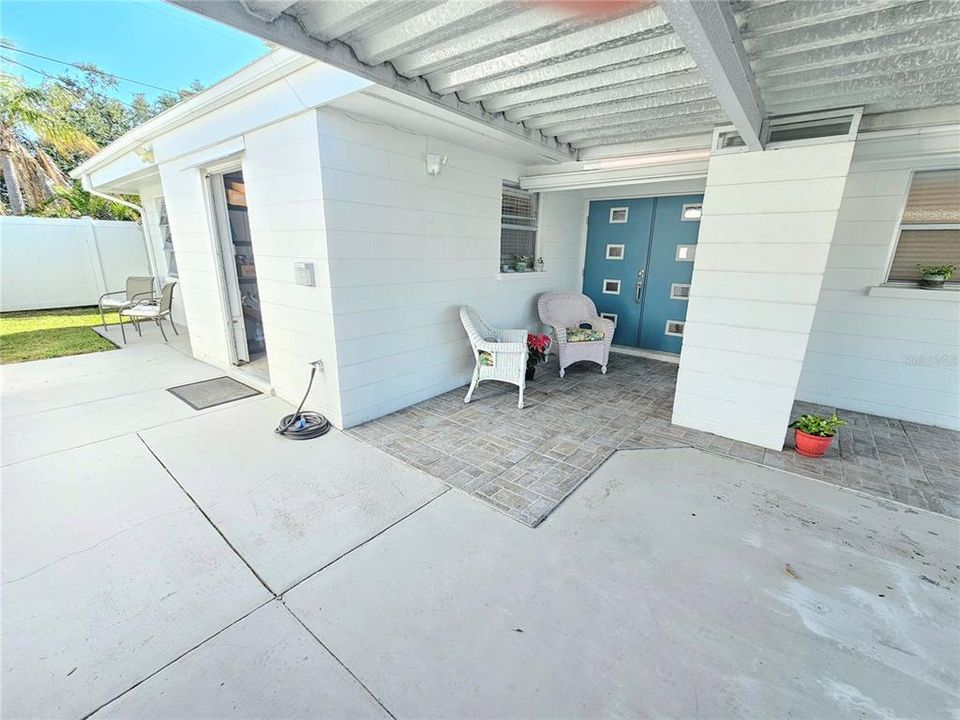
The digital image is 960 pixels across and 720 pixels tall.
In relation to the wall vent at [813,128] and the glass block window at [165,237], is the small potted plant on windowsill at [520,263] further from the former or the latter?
the glass block window at [165,237]

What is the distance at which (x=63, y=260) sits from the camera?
27.8ft

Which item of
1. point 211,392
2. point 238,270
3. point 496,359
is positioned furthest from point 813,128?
point 238,270

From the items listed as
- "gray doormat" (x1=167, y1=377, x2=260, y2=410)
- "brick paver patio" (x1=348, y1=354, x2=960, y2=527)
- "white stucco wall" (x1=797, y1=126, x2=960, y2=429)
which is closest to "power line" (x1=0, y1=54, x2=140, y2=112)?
"gray doormat" (x1=167, y1=377, x2=260, y2=410)

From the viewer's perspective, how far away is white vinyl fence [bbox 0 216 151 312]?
7961 millimetres

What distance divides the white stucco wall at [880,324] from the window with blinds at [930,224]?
0.35ft

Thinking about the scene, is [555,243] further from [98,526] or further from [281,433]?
[98,526]

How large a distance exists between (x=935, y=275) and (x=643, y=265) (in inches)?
110

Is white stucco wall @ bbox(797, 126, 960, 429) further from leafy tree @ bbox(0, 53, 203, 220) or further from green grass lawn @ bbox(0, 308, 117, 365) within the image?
leafy tree @ bbox(0, 53, 203, 220)

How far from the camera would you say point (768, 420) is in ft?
10.6

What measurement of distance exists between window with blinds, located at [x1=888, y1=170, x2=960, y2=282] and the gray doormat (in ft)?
21.0

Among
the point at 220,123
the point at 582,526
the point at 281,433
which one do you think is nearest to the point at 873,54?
the point at 582,526

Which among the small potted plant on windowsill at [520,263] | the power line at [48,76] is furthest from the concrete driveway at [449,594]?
the power line at [48,76]

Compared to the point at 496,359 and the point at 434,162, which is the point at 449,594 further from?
the point at 434,162

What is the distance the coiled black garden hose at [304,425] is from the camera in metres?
3.32
